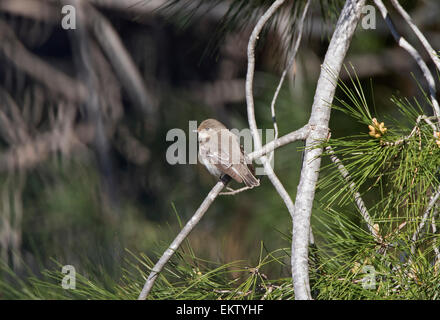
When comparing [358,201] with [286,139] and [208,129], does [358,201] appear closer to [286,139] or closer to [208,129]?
[286,139]

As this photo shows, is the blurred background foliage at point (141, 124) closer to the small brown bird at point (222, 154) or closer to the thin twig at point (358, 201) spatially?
the small brown bird at point (222, 154)

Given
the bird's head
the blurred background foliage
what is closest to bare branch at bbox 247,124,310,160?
the bird's head

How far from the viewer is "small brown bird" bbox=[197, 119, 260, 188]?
1608 mm

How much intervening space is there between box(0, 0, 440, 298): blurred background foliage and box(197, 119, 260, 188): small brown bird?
32 cm

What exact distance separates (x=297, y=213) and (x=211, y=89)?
2.61 meters

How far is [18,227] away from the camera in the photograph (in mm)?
2660

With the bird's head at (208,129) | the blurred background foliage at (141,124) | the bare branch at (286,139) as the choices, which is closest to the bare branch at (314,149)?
the bare branch at (286,139)

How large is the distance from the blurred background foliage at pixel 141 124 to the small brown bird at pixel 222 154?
320 millimetres

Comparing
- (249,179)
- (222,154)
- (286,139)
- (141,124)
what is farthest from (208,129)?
(141,124)

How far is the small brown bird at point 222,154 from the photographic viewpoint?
161 cm

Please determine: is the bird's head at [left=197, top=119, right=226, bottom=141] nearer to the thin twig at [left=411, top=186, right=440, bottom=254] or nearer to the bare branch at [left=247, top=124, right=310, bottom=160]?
the bare branch at [left=247, top=124, right=310, bottom=160]

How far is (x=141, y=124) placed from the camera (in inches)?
123

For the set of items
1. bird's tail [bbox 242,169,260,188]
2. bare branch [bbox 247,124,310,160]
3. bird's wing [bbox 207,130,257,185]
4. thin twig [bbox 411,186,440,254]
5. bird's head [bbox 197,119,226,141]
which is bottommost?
thin twig [bbox 411,186,440,254]

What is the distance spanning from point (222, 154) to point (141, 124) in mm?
1518
